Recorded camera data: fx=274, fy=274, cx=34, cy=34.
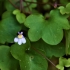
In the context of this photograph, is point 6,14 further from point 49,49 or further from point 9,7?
point 49,49

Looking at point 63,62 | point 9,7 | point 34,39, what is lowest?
point 63,62

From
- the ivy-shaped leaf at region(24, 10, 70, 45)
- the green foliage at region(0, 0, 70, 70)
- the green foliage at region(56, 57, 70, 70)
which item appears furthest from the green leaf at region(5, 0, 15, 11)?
the green foliage at region(56, 57, 70, 70)

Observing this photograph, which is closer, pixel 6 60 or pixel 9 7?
pixel 6 60

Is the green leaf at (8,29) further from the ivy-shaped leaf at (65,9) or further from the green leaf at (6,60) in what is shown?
the ivy-shaped leaf at (65,9)

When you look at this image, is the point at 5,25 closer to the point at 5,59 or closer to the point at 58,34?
the point at 5,59

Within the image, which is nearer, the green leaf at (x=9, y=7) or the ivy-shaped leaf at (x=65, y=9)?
the ivy-shaped leaf at (x=65, y=9)

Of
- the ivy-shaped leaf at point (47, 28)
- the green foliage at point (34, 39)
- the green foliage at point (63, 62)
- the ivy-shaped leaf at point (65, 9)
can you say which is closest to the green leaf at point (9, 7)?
the green foliage at point (34, 39)

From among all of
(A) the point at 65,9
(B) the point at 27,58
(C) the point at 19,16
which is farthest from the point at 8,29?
(A) the point at 65,9

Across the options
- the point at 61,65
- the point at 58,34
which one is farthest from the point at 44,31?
the point at 61,65
